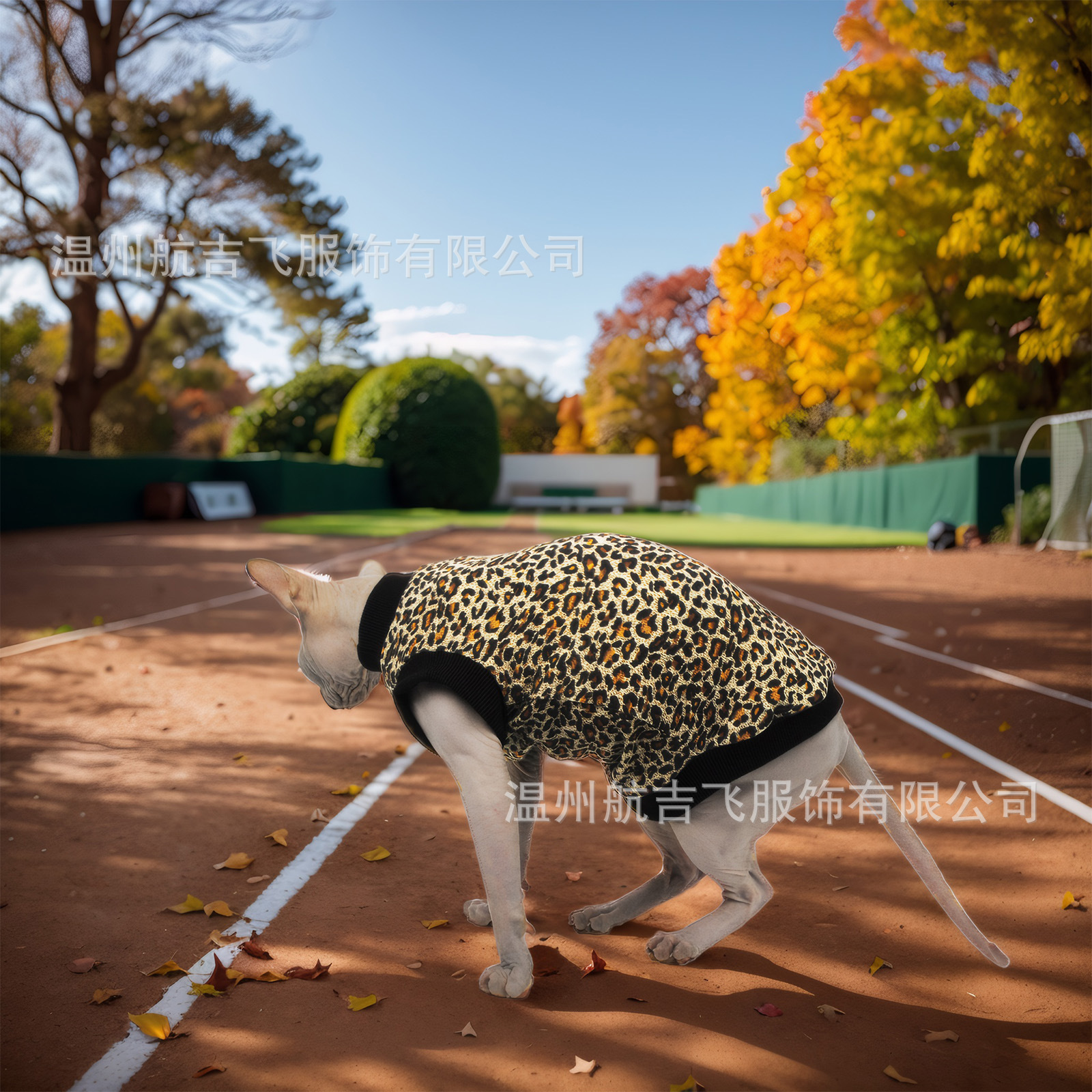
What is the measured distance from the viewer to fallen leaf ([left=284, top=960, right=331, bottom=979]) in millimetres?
2877

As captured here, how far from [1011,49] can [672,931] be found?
12.2 meters

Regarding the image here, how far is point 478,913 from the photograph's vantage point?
10.7ft

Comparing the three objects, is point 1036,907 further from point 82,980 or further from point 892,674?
point 892,674

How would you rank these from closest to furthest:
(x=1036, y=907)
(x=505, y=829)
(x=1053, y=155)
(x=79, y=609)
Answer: (x=505, y=829) < (x=1036, y=907) < (x=79, y=609) < (x=1053, y=155)

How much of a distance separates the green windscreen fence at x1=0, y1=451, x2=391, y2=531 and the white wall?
11.6 metres

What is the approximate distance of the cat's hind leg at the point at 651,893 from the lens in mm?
3191

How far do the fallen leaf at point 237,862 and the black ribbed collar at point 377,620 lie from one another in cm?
157

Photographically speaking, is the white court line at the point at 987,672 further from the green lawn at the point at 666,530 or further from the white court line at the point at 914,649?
the green lawn at the point at 666,530

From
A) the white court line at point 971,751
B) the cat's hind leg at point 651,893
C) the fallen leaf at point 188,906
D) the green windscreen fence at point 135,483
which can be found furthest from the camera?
the green windscreen fence at point 135,483

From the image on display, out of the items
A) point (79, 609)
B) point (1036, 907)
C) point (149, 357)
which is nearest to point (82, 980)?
point (1036, 907)

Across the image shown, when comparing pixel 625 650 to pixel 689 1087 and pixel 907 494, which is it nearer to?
pixel 689 1087

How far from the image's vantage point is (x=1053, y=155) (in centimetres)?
1125

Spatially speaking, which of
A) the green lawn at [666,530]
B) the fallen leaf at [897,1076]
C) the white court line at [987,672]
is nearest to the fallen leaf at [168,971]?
the fallen leaf at [897,1076]

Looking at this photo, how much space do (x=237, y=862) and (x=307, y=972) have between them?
1047 mm
